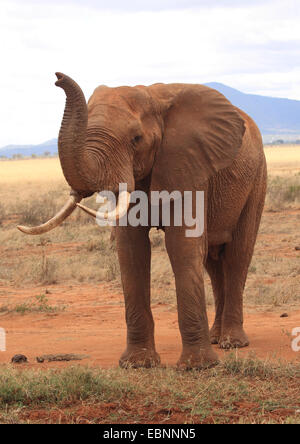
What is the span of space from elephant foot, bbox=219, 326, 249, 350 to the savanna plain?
0.15 meters

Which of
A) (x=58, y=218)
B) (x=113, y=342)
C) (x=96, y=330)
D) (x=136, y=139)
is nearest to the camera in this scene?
(x=58, y=218)

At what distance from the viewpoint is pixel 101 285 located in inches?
497

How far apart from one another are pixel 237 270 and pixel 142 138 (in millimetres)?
2500

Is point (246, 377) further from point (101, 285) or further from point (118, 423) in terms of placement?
point (101, 285)

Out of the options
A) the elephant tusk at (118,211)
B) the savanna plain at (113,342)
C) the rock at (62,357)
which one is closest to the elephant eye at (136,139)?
the elephant tusk at (118,211)

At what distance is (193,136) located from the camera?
271 inches

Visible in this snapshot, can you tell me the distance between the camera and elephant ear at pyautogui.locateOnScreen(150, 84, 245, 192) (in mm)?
6719

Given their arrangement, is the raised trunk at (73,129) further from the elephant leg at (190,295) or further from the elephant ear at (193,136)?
the elephant leg at (190,295)

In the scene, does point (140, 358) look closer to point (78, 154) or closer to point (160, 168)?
point (160, 168)

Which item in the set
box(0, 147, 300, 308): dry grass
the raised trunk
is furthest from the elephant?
box(0, 147, 300, 308): dry grass

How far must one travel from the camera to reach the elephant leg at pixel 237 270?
8.28m

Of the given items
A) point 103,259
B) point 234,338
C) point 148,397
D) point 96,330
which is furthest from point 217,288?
point 103,259

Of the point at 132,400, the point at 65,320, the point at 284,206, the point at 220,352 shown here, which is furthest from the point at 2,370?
the point at 284,206

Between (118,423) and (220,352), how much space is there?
9.81 ft
